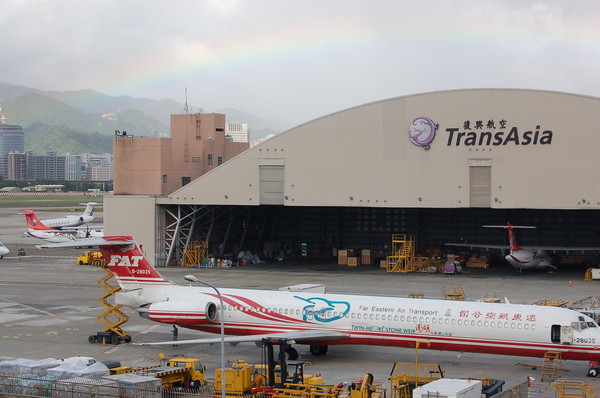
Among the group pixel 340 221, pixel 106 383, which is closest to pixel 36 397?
pixel 106 383

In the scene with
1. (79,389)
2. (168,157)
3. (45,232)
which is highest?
(168,157)

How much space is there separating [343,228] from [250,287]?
2703 cm

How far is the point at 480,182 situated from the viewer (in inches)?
2793

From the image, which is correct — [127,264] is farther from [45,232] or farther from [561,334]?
[45,232]

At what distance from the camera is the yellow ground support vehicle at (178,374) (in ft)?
107

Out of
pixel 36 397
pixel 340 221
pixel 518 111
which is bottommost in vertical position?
pixel 36 397

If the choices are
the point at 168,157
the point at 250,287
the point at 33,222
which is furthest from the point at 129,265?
the point at 33,222

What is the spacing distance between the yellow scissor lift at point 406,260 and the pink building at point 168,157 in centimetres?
2151

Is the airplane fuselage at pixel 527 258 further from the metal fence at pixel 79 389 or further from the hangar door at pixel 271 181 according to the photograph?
the metal fence at pixel 79 389

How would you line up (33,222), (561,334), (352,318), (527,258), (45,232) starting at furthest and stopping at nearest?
(33,222) → (45,232) → (527,258) → (352,318) → (561,334)

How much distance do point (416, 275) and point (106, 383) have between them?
47762 millimetres

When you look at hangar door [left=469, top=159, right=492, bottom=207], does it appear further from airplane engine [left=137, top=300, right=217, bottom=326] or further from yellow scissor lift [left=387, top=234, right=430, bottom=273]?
airplane engine [left=137, top=300, right=217, bottom=326]

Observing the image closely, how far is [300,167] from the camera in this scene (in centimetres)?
7550

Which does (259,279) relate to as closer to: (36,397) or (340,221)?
(340,221)
